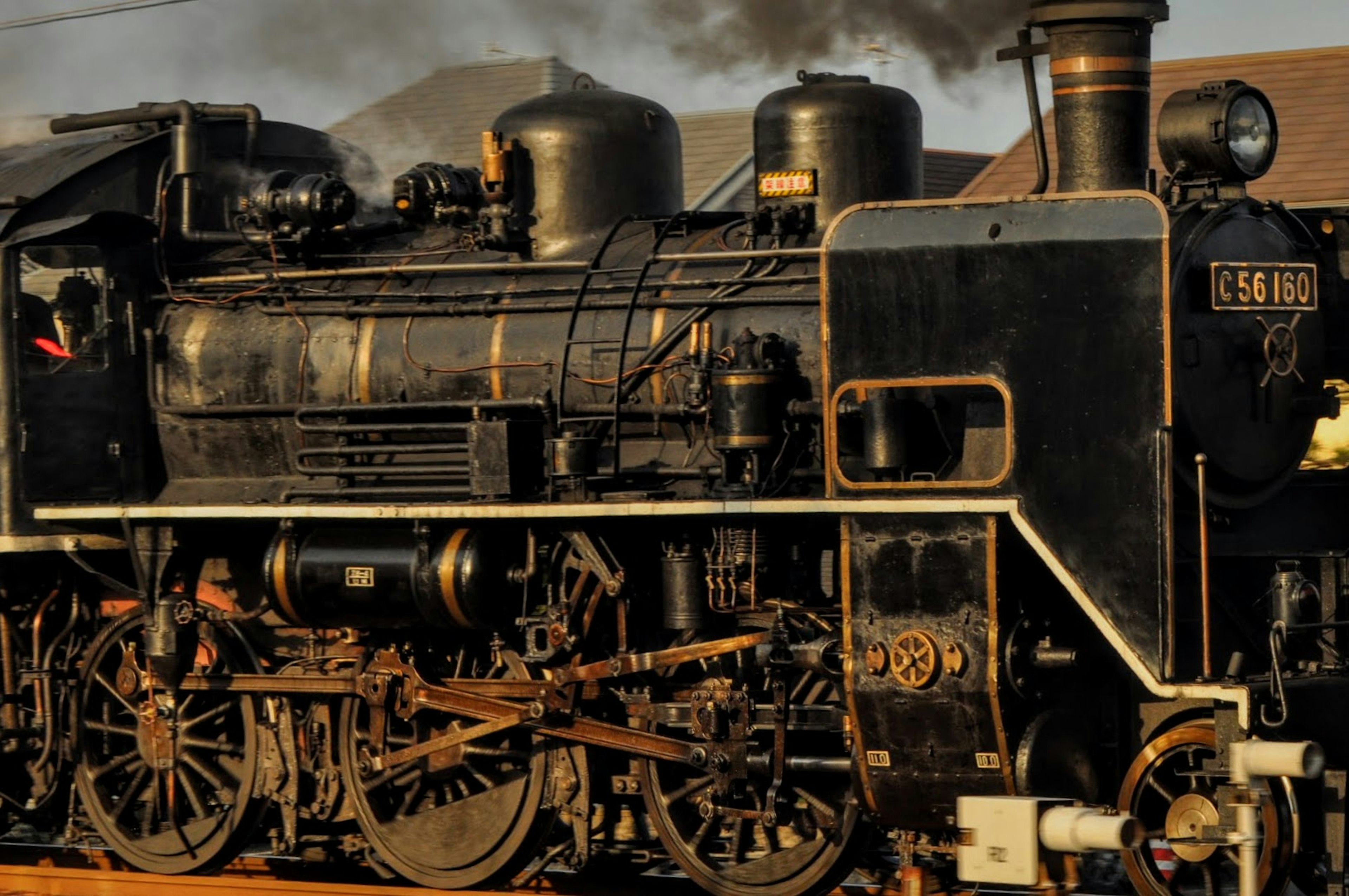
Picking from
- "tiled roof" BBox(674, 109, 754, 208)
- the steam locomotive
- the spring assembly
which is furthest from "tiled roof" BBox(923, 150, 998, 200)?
the spring assembly

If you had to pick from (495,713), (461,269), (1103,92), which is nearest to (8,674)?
(495,713)

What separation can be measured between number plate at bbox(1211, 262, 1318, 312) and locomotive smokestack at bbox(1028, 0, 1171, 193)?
0.53m

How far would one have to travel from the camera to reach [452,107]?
1141 inches

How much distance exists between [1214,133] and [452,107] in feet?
72.3

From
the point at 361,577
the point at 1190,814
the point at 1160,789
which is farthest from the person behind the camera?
the point at 361,577

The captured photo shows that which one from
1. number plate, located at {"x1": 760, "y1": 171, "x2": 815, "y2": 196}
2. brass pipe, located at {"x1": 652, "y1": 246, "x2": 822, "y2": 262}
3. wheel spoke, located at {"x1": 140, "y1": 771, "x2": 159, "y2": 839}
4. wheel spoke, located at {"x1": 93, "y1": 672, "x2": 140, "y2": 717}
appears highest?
number plate, located at {"x1": 760, "y1": 171, "x2": 815, "y2": 196}

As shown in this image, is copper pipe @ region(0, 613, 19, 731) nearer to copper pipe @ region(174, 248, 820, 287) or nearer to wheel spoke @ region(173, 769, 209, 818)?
wheel spoke @ region(173, 769, 209, 818)

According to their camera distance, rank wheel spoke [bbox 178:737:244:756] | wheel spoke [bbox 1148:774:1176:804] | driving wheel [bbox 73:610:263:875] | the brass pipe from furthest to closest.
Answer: wheel spoke [bbox 178:737:244:756]
driving wheel [bbox 73:610:263:875]
the brass pipe
wheel spoke [bbox 1148:774:1176:804]

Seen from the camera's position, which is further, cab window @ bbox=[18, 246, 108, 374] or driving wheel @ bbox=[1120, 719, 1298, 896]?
cab window @ bbox=[18, 246, 108, 374]

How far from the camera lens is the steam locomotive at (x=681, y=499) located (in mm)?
7332

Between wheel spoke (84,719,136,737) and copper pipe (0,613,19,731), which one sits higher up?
copper pipe (0,613,19,731)

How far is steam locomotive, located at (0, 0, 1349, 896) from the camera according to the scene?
7332mm

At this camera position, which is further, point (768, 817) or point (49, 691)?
point (49, 691)

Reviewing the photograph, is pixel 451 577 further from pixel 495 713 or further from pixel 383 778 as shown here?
pixel 383 778
